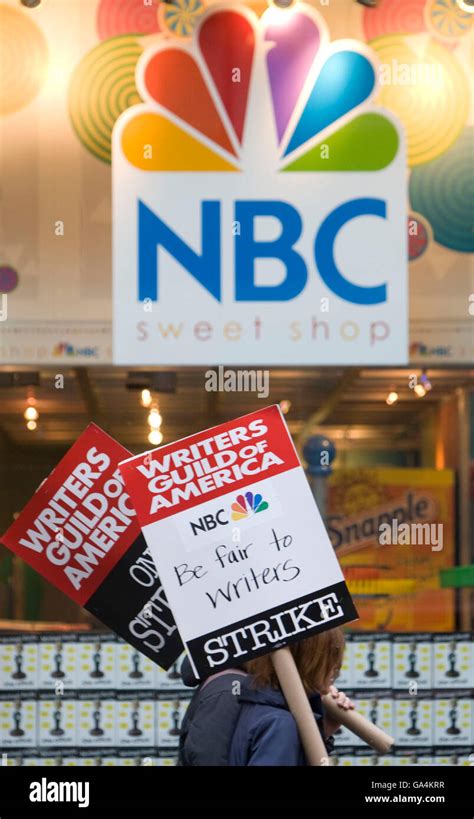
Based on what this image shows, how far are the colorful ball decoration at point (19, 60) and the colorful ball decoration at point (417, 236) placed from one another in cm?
195

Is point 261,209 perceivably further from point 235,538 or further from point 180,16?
point 235,538

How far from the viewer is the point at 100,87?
246 inches

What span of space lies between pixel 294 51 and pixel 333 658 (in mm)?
3580

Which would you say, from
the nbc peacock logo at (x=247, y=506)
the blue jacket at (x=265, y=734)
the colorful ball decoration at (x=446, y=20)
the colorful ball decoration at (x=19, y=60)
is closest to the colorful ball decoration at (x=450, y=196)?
the colorful ball decoration at (x=446, y=20)

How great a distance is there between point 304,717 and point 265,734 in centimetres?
11

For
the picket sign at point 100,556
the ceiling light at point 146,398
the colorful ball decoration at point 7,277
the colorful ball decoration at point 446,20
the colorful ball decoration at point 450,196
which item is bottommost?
the picket sign at point 100,556

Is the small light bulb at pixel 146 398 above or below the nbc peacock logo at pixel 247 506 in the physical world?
above

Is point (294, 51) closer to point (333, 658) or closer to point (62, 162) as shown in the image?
point (62, 162)

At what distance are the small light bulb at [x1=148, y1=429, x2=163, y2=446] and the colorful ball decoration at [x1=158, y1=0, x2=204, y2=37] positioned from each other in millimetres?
1941

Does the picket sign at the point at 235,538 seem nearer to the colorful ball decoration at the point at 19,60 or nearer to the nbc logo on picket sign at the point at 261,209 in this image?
the nbc logo on picket sign at the point at 261,209

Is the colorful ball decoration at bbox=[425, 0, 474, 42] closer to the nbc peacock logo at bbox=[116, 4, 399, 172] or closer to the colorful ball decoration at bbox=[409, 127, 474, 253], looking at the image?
the nbc peacock logo at bbox=[116, 4, 399, 172]

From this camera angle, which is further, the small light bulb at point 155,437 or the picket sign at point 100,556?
the small light bulb at point 155,437

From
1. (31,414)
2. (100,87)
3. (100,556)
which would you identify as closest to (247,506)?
(100,556)

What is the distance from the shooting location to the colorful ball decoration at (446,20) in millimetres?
6297
